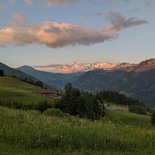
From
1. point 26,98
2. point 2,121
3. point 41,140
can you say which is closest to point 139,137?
point 41,140

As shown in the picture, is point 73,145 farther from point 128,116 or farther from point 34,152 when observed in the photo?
point 128,116

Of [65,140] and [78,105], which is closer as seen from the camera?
[65,140]

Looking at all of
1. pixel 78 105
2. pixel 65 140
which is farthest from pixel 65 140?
pixel 78 105

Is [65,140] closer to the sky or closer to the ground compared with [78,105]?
closer to the sky

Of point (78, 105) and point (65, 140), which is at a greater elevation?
point (65, 140)

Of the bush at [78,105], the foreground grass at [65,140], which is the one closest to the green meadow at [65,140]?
the foreground grass at [65,140]

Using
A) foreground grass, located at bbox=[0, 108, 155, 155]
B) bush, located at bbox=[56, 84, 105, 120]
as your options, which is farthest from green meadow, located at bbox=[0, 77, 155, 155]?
bush, located at bbox=[56, 84, 105, 120]

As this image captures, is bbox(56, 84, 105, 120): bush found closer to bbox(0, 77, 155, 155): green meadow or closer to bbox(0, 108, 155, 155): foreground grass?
bbox(0, 77, 155, 155): green meadow

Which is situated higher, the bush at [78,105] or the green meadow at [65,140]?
the green meadow at [65,140]

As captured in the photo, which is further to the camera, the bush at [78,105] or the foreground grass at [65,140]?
the bush at [78,105]

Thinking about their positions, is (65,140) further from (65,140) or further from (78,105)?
(78,105)

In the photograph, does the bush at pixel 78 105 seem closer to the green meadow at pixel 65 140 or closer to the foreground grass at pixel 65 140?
the green meadow at pixel 65 140

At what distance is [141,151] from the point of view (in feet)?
47.5

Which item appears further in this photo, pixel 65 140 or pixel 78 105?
pixel 78 105
